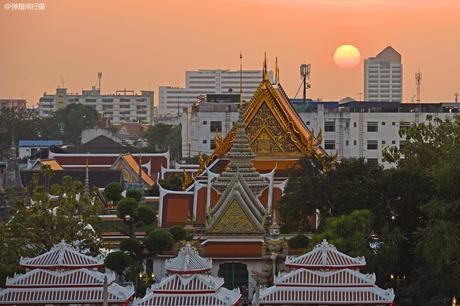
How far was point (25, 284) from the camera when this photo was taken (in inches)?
1180

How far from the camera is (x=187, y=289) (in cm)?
2925

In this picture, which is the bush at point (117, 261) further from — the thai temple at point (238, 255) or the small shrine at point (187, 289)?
the small shrine at point (187, 289)

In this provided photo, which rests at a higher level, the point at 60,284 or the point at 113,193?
the point at 113,193

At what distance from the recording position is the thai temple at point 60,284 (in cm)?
2981

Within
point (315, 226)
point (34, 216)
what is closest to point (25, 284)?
point (34, 216)

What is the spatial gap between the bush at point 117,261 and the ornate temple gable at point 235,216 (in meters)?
3.70

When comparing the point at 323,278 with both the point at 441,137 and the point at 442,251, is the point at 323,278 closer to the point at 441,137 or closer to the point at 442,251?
the point at 442,251

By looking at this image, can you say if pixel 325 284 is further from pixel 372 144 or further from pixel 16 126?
pixel 16 126

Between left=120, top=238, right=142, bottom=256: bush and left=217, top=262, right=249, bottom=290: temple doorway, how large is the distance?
238 centimetres

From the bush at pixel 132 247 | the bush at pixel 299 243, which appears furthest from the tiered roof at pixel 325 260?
the bush at pixel 299 243

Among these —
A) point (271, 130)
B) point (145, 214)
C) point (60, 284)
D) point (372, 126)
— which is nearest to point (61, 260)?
point (60, 284)

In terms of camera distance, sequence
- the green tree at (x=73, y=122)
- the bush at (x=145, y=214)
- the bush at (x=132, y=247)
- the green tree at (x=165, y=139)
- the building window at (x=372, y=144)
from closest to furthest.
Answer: the bush at (x=132, y=247), the bush at (x=145, y=214), the building window at (x=372, y=144), the green tree at (x=165, y=139), the green tree at (x=73, y=122)

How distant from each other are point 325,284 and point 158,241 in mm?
6285

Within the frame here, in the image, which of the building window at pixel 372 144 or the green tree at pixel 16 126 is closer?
the building window at pixel 372 144
